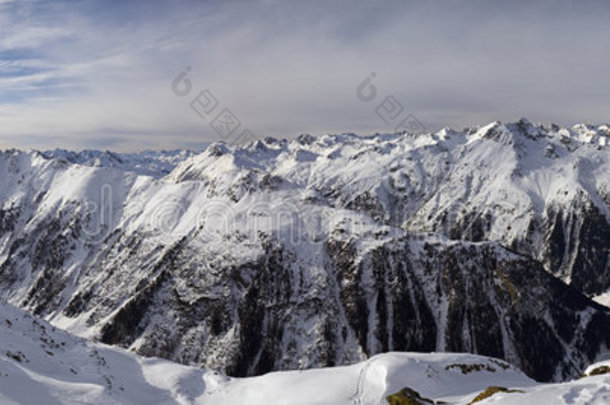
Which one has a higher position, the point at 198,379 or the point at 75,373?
the point at 75,373

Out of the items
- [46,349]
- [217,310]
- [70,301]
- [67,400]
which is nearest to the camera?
[67,400]

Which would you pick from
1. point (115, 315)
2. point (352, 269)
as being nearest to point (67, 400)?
point (352, 269)

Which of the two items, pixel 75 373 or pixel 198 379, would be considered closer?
pixel 75 373

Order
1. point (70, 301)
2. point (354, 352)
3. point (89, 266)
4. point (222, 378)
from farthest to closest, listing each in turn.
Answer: point (89, 266) < point (70, 301) < point (354, 352) < point (222, 378)

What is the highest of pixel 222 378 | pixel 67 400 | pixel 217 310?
pixel 67 400

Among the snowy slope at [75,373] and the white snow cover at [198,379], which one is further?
the white snow cover at [198,379]

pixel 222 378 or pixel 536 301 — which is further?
pixel 536 301

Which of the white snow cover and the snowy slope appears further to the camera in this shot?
the white snow cover

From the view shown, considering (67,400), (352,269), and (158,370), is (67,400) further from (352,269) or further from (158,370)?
(352,269)
